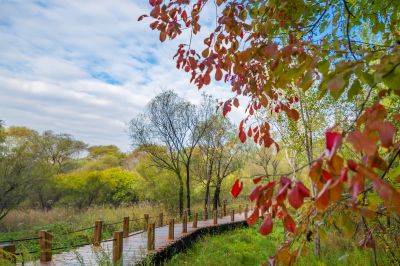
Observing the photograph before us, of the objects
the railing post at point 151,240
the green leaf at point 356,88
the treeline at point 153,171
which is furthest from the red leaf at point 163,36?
the treeline at point 153,171

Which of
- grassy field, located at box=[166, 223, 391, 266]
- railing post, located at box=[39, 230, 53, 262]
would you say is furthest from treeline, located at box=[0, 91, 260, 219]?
railing post, located at box=[39, 230, 53, 262]

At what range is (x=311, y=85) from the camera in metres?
2.11

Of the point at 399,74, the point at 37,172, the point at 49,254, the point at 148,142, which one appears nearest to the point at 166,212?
the point at 148,142

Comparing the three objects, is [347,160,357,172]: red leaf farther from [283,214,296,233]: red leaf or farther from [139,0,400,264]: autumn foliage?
[283,214,296,233]: red leaf

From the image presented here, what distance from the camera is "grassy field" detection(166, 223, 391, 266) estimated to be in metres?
9.45

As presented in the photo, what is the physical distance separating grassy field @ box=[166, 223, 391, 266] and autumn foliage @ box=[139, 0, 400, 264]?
637 centimetres

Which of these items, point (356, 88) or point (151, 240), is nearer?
point (356, 88)

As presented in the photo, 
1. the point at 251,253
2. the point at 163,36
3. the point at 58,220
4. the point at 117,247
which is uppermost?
the point at 163,36

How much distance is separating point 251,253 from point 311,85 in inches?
440

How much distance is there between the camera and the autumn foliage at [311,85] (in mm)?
1038

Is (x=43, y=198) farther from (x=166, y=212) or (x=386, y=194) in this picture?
(x=386, y=194)

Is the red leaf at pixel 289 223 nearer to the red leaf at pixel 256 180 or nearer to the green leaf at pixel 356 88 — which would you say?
the red leaf at pixel 256 180

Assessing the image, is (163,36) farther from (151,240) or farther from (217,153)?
(217,153)

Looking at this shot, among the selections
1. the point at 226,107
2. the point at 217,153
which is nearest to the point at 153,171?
the point at 217,153
